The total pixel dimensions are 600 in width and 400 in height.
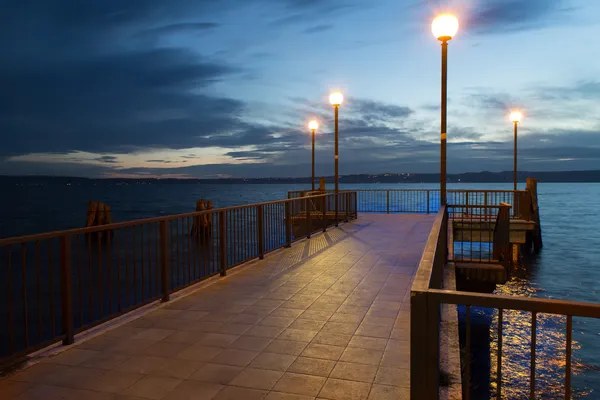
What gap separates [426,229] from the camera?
14.5m

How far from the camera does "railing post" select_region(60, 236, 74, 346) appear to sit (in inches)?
176

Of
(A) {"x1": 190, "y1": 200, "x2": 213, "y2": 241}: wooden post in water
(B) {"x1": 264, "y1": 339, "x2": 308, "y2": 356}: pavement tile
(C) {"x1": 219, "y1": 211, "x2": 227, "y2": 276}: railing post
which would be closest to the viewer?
(B) {"x1": 264, "y1": 339, "x2": 308, "y2": 356}: pavement tile

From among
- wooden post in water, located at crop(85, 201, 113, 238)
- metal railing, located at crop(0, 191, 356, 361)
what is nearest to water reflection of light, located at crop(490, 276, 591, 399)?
metal railing, located at crop(0, 191, 356, 361)

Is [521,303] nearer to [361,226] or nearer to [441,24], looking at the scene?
[441,24]

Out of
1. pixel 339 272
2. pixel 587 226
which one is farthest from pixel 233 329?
pixel 587 226

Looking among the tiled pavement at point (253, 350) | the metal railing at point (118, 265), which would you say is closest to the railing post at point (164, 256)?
the metal railing at point (118, 265)

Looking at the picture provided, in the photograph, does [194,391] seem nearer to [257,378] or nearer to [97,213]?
[257,378]

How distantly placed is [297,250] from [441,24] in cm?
558

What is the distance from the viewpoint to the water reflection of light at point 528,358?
8477mm

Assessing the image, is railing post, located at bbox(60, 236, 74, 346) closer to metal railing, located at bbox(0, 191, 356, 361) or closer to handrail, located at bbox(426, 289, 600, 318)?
metal railing, located at bbox(0, 191, 356, 361)

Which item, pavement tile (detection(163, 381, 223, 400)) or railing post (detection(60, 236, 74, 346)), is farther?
railing post (detection(60, 236, 74, 346))

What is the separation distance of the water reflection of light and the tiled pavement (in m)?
3.49

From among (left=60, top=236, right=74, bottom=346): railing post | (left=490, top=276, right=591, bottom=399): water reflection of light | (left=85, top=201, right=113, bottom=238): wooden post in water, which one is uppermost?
(left=60, top=236, right=74, bottom=346): railing post

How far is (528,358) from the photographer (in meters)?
9.77
